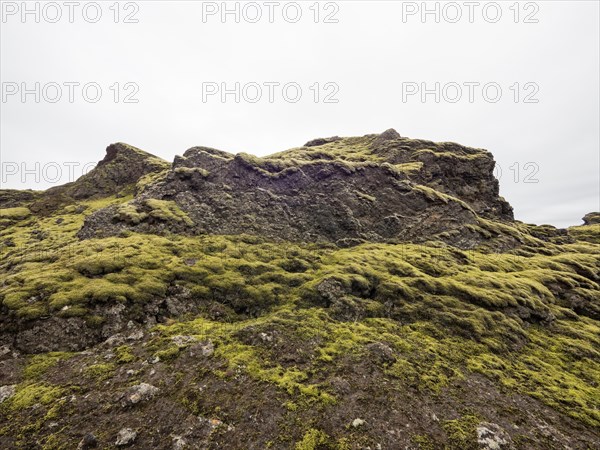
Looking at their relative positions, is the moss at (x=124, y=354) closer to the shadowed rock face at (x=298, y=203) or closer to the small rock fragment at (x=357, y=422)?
the small rock fragment at (x=357, y=422)

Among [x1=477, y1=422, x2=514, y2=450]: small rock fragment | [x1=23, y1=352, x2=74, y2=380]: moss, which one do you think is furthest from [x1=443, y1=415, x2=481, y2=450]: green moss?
[x1=23, y1=352, x2=74, y2=380]: moss

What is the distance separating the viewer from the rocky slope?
47.2 feet

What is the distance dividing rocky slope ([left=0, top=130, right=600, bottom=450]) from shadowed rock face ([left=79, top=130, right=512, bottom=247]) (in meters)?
0.28

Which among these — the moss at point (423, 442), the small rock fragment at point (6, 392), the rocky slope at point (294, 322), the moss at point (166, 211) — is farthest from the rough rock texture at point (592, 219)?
the small rock fragment at point (6, 392)

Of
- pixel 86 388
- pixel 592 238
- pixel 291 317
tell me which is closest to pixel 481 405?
pixel 291 317

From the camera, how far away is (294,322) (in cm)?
2233

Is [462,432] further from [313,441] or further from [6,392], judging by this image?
[6,392]

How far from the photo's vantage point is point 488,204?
58.5m

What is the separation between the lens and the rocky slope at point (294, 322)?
14.4 m

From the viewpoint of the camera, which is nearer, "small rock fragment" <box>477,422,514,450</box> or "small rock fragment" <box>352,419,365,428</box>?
"small rock fragment" <box>477,422,514,450</box>

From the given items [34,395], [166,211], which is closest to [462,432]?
[34,395]

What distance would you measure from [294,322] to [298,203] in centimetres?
2361

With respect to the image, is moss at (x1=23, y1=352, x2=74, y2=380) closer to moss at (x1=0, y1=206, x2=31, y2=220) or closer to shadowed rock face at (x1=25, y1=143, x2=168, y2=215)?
shadowed rock face at (x1=25, y1=143, x2=168, y2=215)

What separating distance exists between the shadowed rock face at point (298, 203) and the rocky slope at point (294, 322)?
0.93 feet
